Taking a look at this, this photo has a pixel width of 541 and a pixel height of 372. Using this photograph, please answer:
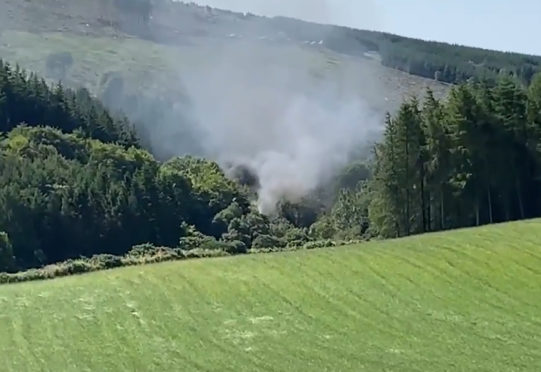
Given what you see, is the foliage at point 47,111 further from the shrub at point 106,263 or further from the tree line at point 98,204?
the shrub at point 106,263

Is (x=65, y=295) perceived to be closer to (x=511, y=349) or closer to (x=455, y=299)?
(x=455, y=299)

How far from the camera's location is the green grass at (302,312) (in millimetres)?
35969

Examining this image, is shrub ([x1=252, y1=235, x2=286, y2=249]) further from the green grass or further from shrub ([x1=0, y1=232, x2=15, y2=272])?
the green grass

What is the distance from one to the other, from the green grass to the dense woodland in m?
20.1

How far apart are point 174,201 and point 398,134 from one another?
138ft

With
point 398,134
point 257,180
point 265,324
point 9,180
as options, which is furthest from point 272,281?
point 257,180

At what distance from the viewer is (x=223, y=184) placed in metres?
137

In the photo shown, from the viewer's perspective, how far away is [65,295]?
162 ft

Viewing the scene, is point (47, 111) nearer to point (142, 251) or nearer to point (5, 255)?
point (5, 255)

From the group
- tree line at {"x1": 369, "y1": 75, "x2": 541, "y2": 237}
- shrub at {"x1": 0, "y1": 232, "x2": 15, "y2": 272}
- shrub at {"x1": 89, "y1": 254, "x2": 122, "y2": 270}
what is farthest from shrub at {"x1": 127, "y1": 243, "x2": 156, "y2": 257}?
tree line at {"x1": 369, "y1": 75, "x2": 541, "y2": 237}

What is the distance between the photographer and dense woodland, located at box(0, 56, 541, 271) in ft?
271

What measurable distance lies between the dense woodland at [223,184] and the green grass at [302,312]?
790 inches

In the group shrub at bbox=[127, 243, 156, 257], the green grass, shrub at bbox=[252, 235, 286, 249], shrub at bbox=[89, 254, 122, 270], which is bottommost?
shrub at bbox=[252, 235, 286, 249]

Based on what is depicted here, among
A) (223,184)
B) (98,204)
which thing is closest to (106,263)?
(98,204)
